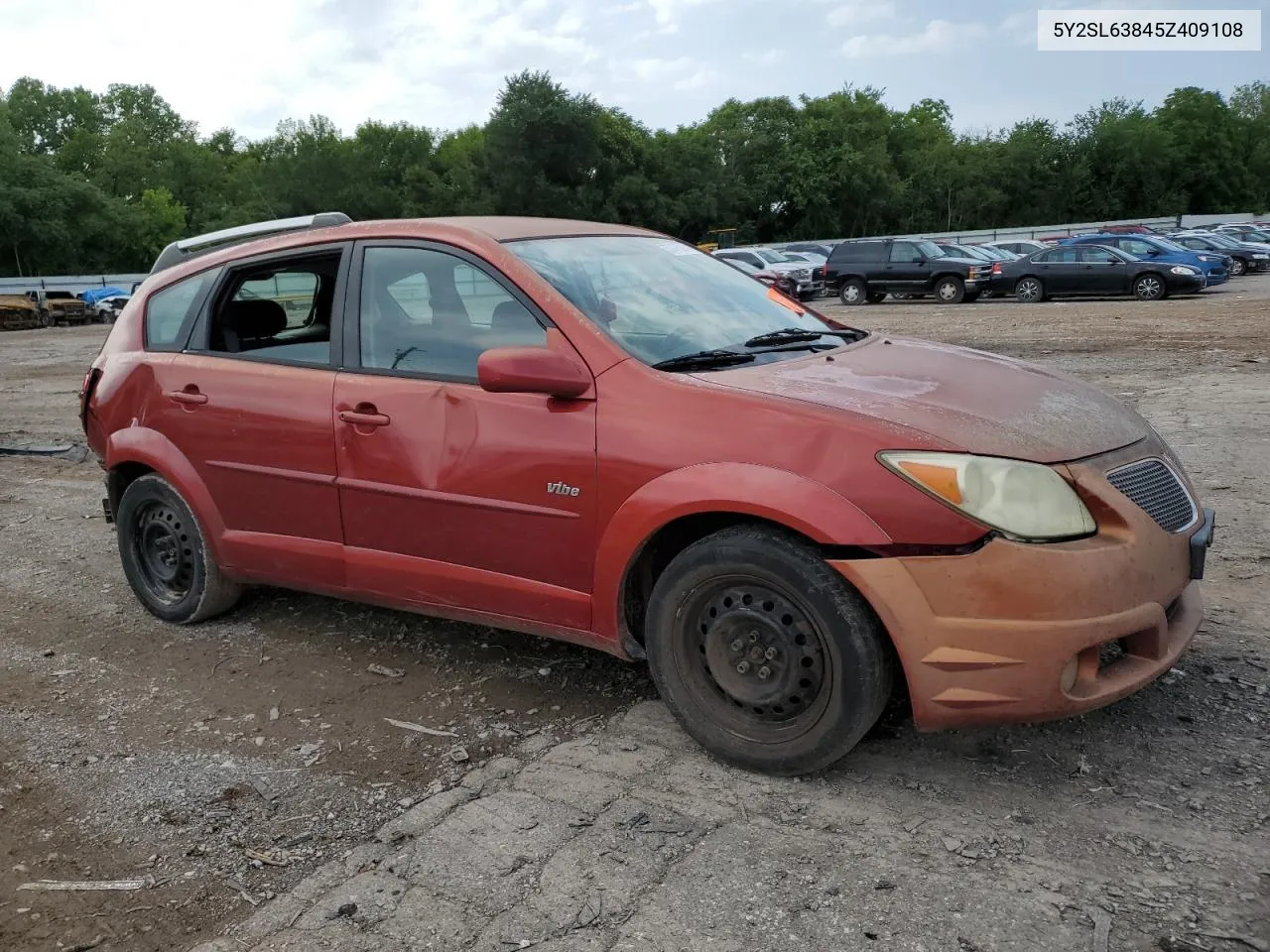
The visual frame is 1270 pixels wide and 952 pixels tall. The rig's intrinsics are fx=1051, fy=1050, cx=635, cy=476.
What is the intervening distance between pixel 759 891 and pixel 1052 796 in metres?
0.97

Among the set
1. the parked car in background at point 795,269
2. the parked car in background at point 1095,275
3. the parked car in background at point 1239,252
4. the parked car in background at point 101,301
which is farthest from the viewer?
the parked car in background at point 101,301

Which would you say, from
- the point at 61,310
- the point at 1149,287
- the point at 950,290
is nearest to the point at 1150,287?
the point at 1149,287

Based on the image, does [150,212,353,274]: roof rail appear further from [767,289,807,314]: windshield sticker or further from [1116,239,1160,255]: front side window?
[1116,239,1160,255]: front side window

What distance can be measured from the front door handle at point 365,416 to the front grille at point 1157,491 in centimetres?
244

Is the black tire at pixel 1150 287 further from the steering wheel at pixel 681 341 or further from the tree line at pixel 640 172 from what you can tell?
the tree line at pixel 640 172

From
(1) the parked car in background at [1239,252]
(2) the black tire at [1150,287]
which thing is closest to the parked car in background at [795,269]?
(2) the black tire at [1150,287]

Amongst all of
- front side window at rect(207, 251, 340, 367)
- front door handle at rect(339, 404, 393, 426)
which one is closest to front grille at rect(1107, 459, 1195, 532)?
front door handle at rect(339, 404, 393, 426)

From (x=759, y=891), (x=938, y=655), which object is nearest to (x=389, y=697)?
(x=759, y=891)

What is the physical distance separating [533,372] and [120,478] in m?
2.73

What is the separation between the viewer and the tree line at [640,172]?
62438mm

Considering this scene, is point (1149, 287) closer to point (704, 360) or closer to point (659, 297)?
point (659, 297)

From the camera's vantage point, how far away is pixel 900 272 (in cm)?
2612

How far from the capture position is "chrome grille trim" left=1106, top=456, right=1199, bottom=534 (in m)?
3.04

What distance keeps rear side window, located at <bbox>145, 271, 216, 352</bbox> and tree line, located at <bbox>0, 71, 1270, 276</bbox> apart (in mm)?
55655
